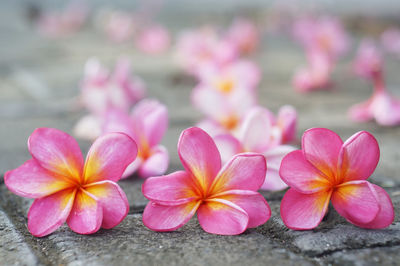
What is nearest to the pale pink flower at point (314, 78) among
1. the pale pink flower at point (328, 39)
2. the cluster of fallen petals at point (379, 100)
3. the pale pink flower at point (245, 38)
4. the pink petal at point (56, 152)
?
the pale pink flower at point (328, 39)

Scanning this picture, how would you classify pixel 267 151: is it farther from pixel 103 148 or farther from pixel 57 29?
pixel 57 29

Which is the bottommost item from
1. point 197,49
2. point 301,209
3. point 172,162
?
point 172,162

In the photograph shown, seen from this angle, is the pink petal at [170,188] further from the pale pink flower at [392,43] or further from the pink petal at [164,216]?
the pale pink flower at [392,43]

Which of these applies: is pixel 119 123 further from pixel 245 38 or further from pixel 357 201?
pixel 245 38

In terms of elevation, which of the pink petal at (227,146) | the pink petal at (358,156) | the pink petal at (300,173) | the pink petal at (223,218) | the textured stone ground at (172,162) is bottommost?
the textured stone ground at (172,162)

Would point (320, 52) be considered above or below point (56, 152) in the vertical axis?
above

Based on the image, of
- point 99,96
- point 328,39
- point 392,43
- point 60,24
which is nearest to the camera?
point 99,96

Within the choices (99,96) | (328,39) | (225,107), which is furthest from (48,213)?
(328,39)
